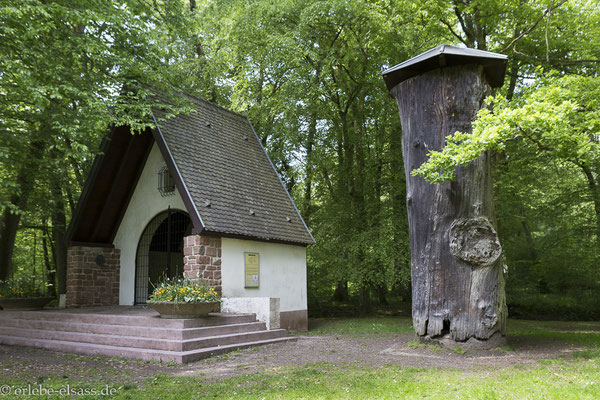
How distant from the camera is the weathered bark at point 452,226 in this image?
24.9ft

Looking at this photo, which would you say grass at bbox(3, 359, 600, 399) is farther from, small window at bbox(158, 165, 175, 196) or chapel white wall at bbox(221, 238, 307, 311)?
small window at bbox(158, 165, 175, 196)

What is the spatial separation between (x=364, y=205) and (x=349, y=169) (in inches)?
60.2

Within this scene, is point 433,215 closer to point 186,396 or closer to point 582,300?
point 186,396

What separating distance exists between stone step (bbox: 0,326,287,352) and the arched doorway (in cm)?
299

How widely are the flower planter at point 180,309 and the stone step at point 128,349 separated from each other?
88 cm

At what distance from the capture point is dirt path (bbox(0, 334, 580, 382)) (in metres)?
6.64

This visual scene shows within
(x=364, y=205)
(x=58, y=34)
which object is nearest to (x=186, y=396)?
(x=58, y=34)

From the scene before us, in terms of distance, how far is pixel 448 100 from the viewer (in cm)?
807

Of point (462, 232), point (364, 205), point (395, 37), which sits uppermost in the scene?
point (395, 37)

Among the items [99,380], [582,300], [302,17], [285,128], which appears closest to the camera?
[99,380]

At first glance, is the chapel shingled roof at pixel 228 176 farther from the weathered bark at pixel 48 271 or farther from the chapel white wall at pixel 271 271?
the weathered bark at pixel 48 271

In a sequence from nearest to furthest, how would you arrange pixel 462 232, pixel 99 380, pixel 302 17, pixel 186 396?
pixel 186 396, pixel 99 380, pixel 462 232, pixel 302 17

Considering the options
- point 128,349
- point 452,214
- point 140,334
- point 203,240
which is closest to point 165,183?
point 203,240

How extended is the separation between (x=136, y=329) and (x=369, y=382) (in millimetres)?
4819
